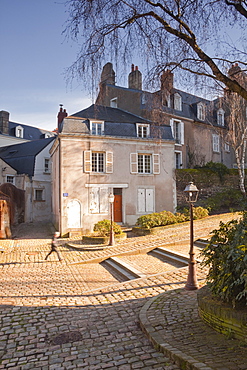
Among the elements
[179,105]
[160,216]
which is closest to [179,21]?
[160,216]

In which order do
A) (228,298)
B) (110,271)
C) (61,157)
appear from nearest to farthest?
(228,298) < (110,271) < (61,157)

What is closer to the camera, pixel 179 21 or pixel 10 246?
pixel 179 21

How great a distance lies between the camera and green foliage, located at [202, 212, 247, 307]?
4.10m

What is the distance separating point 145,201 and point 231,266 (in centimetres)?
1488

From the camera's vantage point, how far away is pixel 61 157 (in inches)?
693

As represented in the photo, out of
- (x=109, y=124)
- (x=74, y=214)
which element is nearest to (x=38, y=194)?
(x=74, y=214)

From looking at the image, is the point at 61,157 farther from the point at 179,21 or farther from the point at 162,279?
the point at 179,21

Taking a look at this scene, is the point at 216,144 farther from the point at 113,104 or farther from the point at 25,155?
the point at 25,155

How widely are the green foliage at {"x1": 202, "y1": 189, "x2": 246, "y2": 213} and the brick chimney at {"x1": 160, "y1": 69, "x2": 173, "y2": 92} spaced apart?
14.4m

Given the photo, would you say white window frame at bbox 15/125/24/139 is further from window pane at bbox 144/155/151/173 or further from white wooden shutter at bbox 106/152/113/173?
window pane at bbox 144/155/151/173

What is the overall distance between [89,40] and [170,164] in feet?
51.4

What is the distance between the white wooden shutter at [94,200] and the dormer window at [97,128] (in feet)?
11.4

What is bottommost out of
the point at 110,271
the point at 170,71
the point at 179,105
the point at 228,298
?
the point at 110,271

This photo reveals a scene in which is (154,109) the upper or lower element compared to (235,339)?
upper
